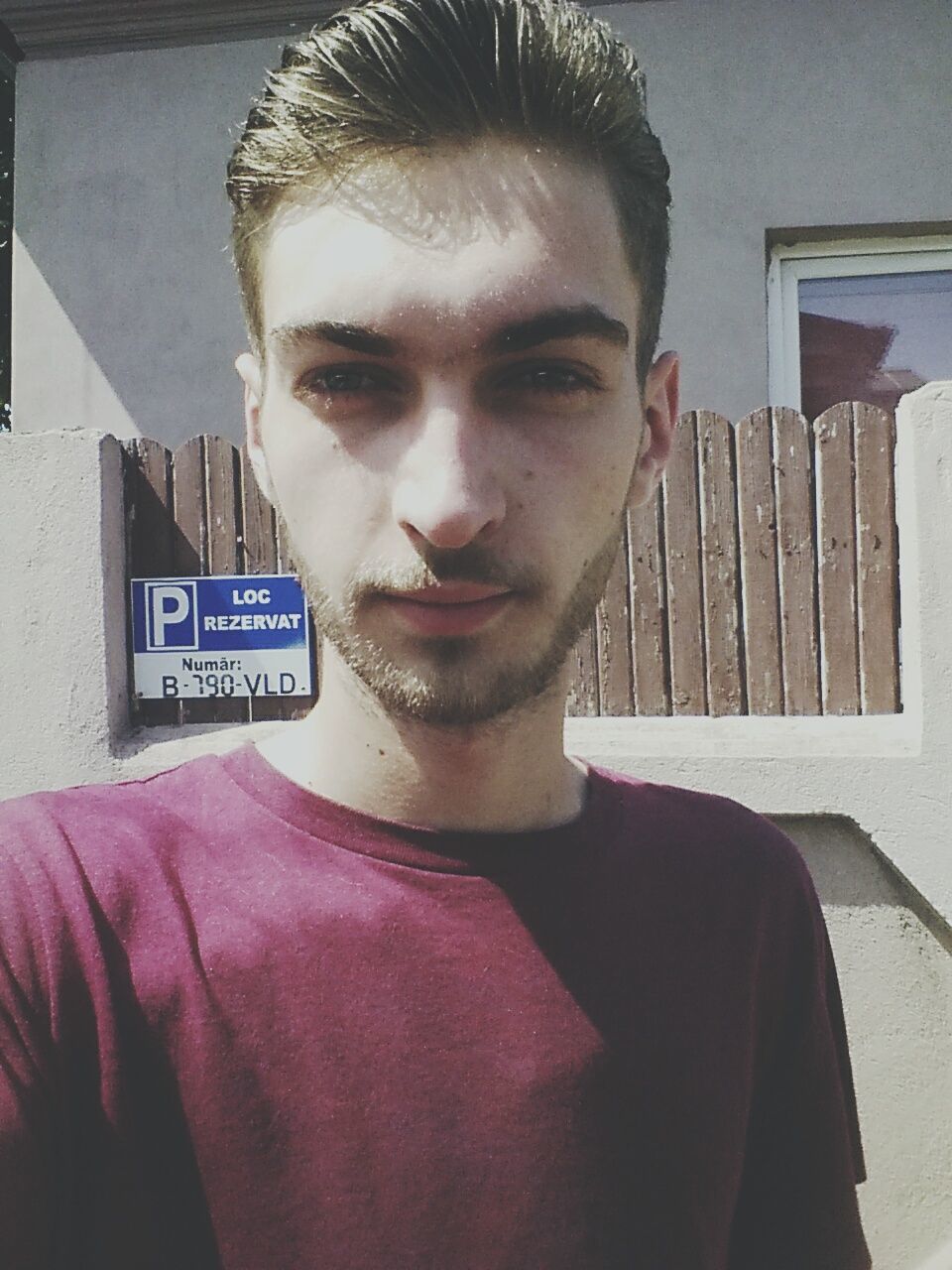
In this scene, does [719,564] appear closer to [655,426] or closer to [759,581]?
[759,581]

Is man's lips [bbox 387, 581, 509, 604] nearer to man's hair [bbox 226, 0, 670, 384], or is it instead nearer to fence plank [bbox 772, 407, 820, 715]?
man's hair [bbox 226, 0, 670, 384]

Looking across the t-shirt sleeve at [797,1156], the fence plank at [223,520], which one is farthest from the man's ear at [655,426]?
the fence plank at [223,520]

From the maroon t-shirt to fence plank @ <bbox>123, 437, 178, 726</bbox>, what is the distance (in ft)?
7.28

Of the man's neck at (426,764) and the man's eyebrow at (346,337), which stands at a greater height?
the man's eyebrow at (346,337)

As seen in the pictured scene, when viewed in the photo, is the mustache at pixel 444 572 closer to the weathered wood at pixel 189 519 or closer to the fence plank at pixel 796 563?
the fence plank at pixel 796 563

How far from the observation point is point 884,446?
3.17 meters

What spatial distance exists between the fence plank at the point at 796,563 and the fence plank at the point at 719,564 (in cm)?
15

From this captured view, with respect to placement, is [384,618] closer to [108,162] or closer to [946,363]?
[946,363]

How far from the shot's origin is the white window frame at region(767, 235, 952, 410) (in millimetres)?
4371

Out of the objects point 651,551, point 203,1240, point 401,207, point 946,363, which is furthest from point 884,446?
point 203,1240

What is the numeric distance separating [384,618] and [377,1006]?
46cm

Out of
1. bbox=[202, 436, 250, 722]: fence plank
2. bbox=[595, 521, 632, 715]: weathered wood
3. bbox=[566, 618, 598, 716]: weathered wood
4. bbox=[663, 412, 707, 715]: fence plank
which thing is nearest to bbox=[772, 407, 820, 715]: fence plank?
bbox=[663, 412, 707, 715]: fence plank

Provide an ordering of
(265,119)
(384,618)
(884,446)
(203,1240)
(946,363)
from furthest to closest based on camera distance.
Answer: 1. (946,363)
2. (884,446)
3. (265,119)
4. (384,618)
5. (203,1240)

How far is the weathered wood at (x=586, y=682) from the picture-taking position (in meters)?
3.26
